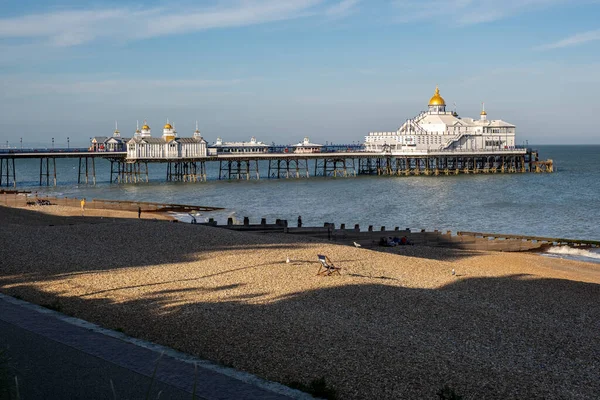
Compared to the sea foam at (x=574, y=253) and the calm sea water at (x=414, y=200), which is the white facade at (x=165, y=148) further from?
the sea foam at (x=574, y=253)

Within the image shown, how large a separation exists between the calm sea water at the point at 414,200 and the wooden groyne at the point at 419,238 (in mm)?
5482

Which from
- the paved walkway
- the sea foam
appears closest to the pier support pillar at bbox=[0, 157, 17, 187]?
the sea foam

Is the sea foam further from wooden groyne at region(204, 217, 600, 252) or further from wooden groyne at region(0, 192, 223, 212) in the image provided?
wooden groyne at region(0, 192, 223, 212)

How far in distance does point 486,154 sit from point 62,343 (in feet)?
284

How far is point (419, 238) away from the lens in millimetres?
29516

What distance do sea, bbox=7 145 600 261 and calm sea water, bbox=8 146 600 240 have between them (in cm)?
6

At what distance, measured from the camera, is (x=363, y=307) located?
12.9 metres

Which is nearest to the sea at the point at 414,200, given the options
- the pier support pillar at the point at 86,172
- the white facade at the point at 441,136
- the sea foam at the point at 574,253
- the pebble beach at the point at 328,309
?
the sea foam at the point at 574,253

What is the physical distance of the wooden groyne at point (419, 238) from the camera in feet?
91.1

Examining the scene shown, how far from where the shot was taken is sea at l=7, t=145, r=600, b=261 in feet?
135

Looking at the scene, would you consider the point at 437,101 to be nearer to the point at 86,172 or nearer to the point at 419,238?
the point at 86,172

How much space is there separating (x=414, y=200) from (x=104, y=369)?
5037 cm

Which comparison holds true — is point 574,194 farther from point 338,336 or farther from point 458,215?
point 338,336

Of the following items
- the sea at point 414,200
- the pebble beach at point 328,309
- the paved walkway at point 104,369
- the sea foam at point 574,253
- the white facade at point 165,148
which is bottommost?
the sea foam at point 574,253
